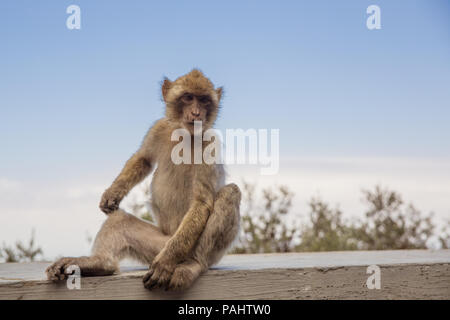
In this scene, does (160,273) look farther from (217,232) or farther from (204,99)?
(204,99)

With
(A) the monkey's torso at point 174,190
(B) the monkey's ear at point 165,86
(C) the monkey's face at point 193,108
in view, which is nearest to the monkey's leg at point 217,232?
(A) the monkey's torso at point 174,190

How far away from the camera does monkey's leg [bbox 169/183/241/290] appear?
413 cm

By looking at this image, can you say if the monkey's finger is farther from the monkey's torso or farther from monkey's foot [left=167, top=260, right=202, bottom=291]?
the monkey's torso

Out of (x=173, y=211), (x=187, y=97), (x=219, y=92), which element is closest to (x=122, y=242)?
Answer: (x=173, y=211)

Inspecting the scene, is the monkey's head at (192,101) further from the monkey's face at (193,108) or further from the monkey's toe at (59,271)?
the monkey's toe at (59,271)

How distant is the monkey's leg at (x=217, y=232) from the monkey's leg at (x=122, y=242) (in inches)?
16.5

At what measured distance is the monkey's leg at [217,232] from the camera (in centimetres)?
413

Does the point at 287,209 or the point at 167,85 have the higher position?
the point at 167,85

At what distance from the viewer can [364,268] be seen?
4551 mm

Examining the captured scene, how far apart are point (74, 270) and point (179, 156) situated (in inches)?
53.4

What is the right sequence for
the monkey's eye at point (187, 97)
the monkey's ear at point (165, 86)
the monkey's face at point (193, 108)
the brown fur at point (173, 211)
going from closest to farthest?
the brown fur at point (173, 211), the monkey's face at point (193, 108), the monkey's eye at point (187, 97), the monkey's ear at point (165, 86)

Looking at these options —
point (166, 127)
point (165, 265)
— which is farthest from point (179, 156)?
point (165, 265)
